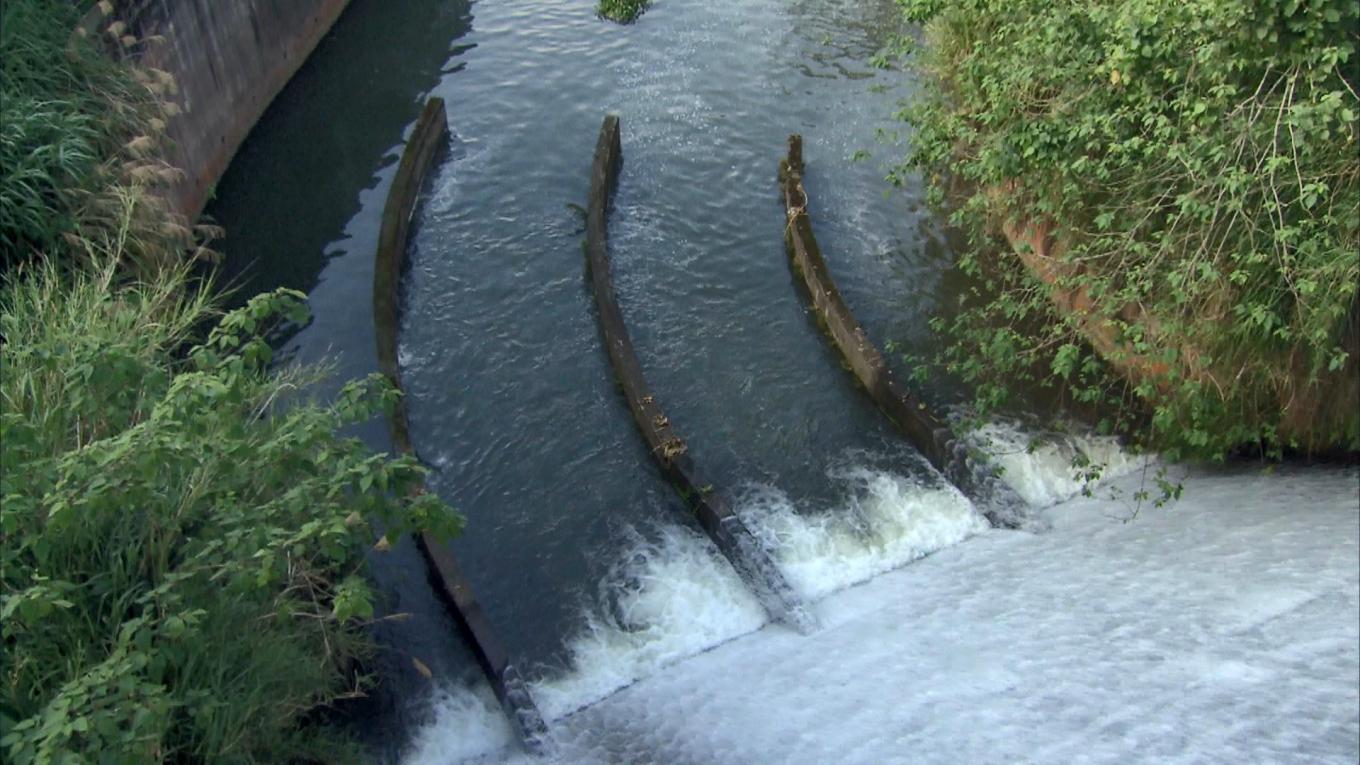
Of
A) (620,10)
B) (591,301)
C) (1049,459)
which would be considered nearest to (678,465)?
(591,301)

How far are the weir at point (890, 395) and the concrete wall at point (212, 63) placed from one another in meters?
7.41

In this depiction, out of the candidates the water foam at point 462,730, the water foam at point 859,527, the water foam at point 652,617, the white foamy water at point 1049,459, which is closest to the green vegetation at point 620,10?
the white foamy water at point 1049,459

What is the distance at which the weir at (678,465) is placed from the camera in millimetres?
9336

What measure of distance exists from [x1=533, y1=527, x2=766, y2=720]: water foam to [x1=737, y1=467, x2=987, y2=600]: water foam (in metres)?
0.61

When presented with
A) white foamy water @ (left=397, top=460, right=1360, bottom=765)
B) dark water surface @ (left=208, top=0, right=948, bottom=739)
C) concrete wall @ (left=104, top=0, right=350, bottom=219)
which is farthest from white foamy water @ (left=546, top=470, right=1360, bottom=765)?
concrete wall @ (left=104, top=0, right=350, bottom=219)

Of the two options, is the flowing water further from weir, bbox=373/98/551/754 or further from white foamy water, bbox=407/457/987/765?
weir, bbox=373/98/551/754

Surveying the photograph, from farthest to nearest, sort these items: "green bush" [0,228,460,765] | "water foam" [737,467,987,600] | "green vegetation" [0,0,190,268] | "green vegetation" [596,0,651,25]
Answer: "green vegetation" [596,0,651,25]
"green vegetation" [0,0,190,268]
"water foam" [737,467,987,600]
"green bush" [0,228,460,765]

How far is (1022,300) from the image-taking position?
12.4m

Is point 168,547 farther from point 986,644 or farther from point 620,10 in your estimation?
point 620,10

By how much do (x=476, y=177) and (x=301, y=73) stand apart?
15.7 feet

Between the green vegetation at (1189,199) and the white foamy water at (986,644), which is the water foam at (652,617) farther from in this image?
the green vegetation at (1189,199)

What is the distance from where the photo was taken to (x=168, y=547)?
270 inches

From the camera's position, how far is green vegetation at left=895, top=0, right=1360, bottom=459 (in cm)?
911

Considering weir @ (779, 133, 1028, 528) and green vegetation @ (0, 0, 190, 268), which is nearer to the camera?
weir @ (779, 133, 1028, 528)
